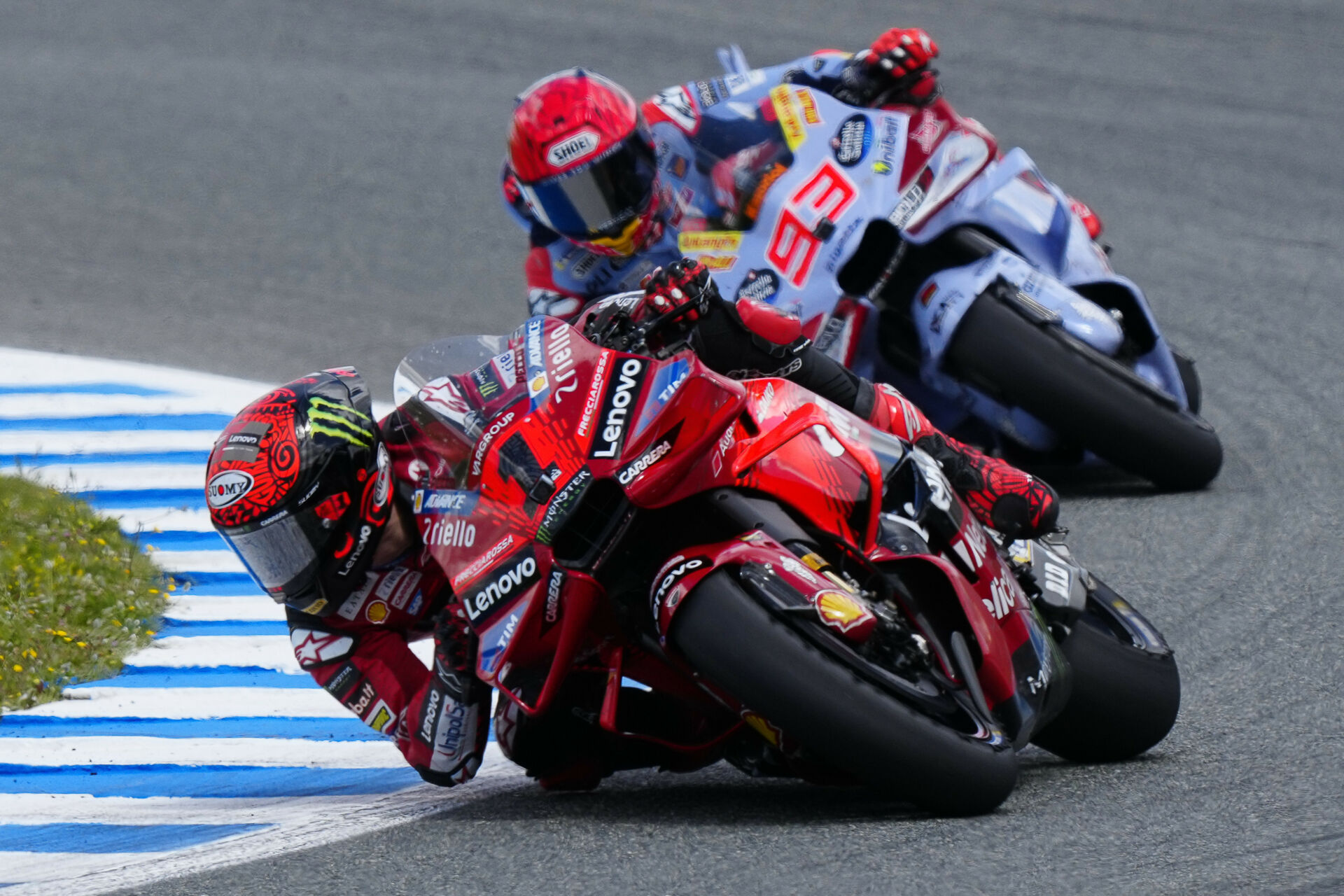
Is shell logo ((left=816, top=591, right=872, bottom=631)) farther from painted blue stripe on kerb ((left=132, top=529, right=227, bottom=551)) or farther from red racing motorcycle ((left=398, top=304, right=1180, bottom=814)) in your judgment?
painted blue stripe on kerb ((left=132, top=529, right=227, bottom=551))

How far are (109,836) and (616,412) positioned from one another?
75.7 inches

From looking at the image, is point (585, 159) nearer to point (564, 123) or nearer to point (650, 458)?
point (564, 123)

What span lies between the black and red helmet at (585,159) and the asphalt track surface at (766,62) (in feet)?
6.12

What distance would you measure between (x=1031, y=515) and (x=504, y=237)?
5.77 m

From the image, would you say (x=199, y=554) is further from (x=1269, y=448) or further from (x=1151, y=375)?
(x=1269, y=448)

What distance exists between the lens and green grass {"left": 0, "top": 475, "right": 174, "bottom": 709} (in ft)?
18.2

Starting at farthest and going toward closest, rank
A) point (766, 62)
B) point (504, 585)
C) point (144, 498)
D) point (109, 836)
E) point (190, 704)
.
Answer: point (766, 62) → point (144, 498) → point (190, 704) → point (109, 836) → point (504, 585)

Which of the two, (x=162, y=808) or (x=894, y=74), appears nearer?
(x=162, y=808)

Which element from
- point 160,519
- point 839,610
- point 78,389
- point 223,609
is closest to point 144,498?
point 160,519

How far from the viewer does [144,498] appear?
678 centimetres

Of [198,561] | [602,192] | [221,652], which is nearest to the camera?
[221,652]

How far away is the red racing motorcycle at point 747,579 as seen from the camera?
3.51 metres

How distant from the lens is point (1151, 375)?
637 cm

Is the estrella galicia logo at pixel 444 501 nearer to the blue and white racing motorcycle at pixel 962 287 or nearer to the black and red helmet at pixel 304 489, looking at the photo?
the black and red helmet at pixel 304 489
